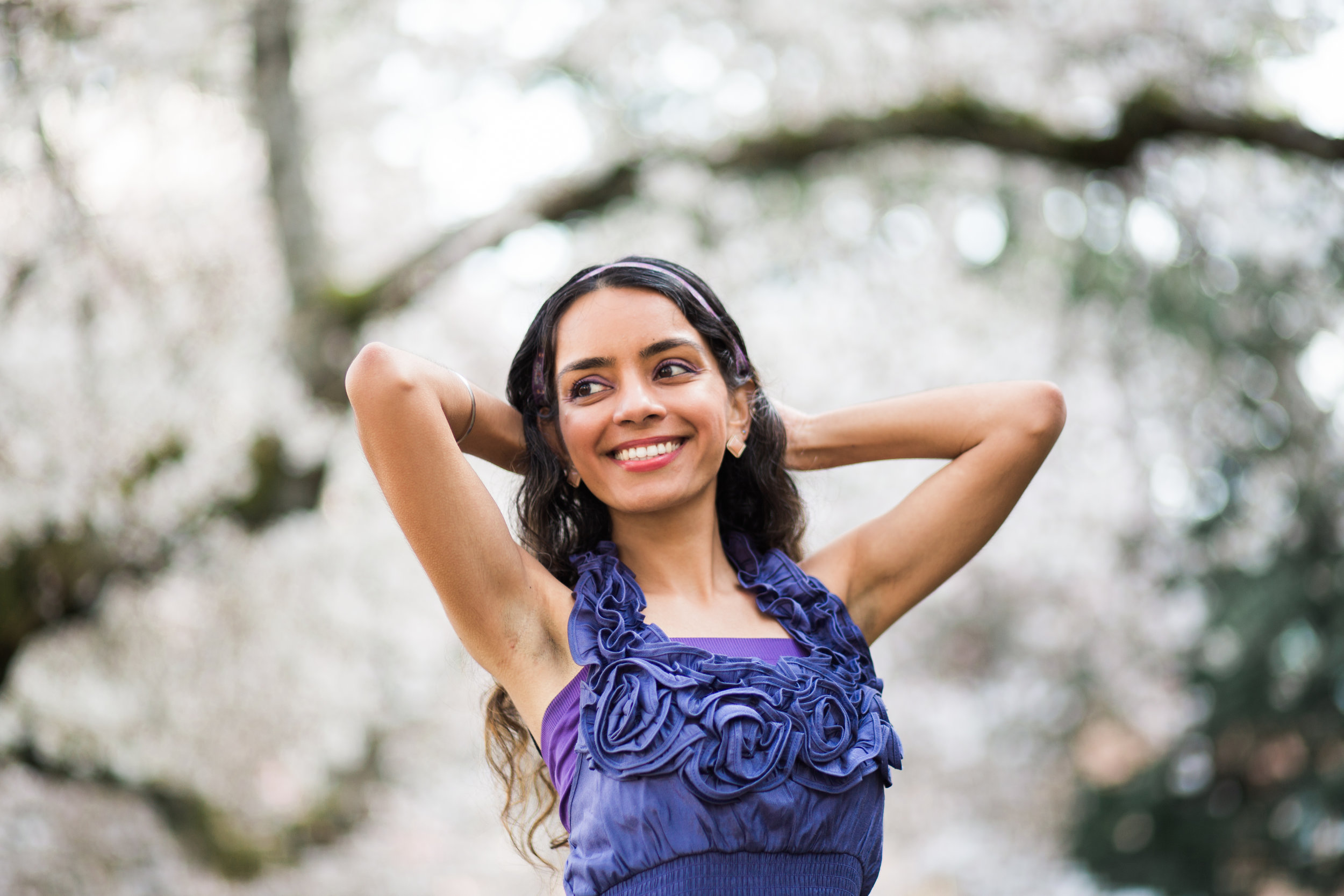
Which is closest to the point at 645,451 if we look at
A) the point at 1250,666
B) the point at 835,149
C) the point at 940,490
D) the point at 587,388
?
the point at 587,388

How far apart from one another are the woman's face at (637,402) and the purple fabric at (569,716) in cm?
23

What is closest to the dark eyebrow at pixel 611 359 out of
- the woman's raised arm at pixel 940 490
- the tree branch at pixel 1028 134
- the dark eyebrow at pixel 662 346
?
the dark eyebrow at pixel 662 346

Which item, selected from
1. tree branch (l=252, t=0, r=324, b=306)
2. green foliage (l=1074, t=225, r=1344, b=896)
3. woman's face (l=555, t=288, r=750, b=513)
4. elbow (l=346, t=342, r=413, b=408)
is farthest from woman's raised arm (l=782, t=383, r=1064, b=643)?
green foliage (l=1074, t=225, r=1344, b=896)

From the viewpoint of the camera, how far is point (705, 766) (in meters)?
1.66

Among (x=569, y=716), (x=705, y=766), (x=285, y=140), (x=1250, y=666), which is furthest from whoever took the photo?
(x=1250, y=666)

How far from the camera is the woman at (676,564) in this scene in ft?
5.53

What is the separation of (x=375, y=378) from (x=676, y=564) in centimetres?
60

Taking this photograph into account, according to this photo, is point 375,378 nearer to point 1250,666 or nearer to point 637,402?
point 637,402

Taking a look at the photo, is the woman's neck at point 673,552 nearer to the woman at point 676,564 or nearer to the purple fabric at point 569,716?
the woman at point 676,564

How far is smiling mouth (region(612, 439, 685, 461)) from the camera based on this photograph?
74.7 inches

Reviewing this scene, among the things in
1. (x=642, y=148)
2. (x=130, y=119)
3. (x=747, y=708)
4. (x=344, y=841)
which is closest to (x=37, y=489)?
(x=130, y=119)

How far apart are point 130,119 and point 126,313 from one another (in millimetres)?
879

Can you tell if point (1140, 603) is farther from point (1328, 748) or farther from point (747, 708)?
point (747, 708)

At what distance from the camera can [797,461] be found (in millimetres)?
2238
